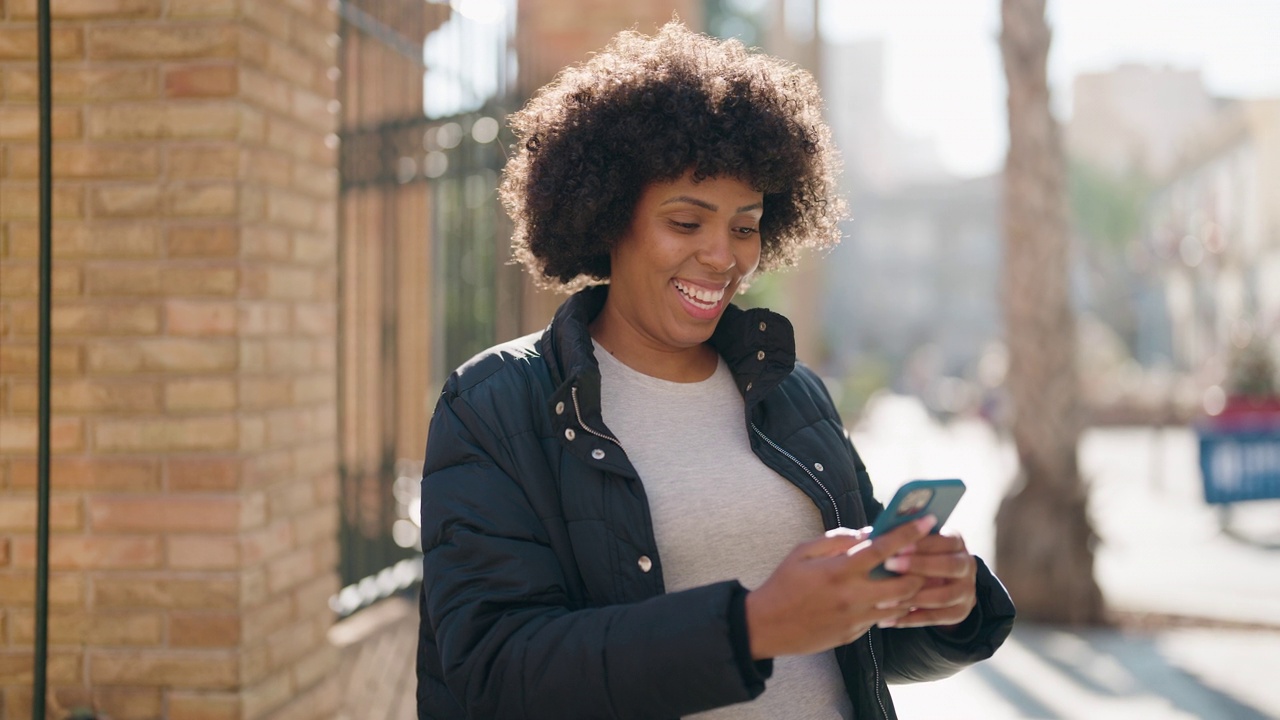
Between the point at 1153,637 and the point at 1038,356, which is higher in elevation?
the point at 1038,356

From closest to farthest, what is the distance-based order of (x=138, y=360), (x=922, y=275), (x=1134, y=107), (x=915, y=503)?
(x=915, y=503) < (x=138, y=360) < (x=922, y=275) < (x=1134, y=107)

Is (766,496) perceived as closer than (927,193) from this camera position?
Yes

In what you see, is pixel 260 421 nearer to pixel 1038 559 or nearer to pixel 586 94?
pixel 586 94

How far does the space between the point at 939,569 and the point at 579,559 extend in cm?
54

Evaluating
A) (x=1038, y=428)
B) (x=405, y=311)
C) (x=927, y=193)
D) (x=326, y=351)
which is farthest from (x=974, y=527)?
(x=927, y=193)

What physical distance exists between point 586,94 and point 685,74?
20cm

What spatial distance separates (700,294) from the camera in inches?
88.7

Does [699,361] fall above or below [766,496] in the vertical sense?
above

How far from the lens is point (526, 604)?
1.82 m

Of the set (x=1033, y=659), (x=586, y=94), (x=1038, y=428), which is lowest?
(x=1033, y=659)

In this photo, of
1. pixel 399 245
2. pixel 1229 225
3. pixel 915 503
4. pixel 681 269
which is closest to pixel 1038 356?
pixel 399 245

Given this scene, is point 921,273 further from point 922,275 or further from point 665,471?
point 665,471

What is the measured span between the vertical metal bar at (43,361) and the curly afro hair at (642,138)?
101 centimetres

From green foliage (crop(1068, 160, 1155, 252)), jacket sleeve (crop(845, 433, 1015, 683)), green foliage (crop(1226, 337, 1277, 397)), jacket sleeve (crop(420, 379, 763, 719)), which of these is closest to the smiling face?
jacket sleeve (crop(420, 379, 763, 719))
